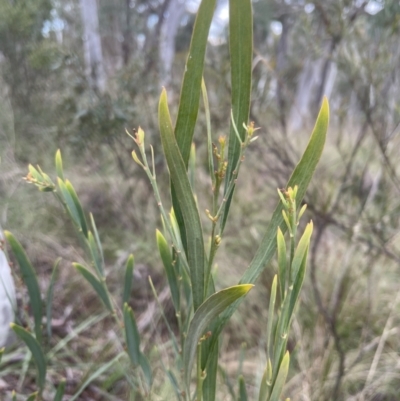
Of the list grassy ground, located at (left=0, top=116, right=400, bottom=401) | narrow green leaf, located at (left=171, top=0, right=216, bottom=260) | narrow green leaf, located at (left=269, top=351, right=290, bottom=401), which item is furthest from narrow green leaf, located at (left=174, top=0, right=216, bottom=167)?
grassy ground, located at (left=0, top=116, right=400, bottom=401)

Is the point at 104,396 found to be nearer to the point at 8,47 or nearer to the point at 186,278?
the point at 186,278

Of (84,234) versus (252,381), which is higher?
(84,234)

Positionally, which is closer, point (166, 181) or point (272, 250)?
point (272, 250)

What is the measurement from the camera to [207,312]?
376 millimetres

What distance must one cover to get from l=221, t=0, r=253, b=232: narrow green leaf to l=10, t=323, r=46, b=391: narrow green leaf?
0.32m

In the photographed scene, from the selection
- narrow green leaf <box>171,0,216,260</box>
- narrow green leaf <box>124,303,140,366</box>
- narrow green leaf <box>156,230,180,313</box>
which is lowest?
narrow green leaf <box>124,303,140,366</box>

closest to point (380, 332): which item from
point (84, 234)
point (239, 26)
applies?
point (84, 234)

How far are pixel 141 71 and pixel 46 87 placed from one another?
0.70m

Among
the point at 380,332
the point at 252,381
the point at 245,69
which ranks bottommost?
the point at 252,381

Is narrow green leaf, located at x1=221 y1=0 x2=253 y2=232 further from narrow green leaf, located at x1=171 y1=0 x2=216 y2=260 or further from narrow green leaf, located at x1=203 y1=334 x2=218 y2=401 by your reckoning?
narrow green leaf, located at x1=203 y1=334 x2=218 y2=401

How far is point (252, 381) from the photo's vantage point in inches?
56.0

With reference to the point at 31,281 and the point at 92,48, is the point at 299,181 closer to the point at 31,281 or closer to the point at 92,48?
the point at 31,281

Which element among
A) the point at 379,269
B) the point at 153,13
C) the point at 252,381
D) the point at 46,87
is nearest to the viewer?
the point at 252,381

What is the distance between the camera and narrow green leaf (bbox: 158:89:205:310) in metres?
0.36
